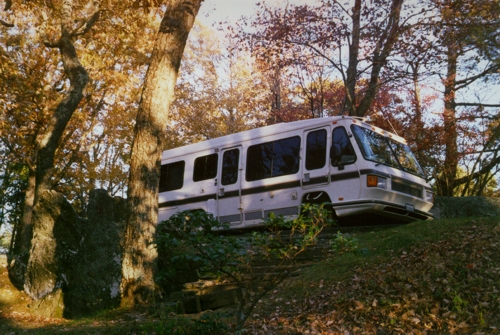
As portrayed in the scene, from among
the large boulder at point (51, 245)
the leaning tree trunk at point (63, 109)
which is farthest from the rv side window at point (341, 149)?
the leaning tree trunk at point (63, 109)

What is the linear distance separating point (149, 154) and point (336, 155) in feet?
15.8

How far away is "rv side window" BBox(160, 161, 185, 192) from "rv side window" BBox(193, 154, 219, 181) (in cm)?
56

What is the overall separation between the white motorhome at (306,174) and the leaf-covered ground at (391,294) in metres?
2.25

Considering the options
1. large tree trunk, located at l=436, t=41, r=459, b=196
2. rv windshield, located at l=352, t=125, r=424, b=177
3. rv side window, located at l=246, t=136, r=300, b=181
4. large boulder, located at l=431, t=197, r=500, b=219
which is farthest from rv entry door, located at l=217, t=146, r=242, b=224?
large tree trunk, located at l=436, t=41, r=459, b=196

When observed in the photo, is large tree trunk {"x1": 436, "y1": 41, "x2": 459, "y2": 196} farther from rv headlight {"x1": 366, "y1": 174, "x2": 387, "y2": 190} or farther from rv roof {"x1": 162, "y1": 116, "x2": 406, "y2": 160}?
rv headlight {"x1": 366, "y1": 174, "x2": 387, "y2": 190}

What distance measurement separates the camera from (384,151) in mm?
12398

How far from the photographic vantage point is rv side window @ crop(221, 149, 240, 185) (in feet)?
46.0

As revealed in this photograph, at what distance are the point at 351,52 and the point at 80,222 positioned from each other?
400 inches

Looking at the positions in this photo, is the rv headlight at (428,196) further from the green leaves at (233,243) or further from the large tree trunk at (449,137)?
the green leaves at (233,243)

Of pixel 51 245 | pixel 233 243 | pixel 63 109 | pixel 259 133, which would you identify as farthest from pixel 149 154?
pixel 63 109

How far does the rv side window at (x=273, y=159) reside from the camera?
13.0 metres

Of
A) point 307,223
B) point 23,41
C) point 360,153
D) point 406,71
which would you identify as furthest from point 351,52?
point 23,41

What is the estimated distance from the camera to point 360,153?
11.8m

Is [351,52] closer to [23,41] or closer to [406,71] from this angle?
[406,71]
